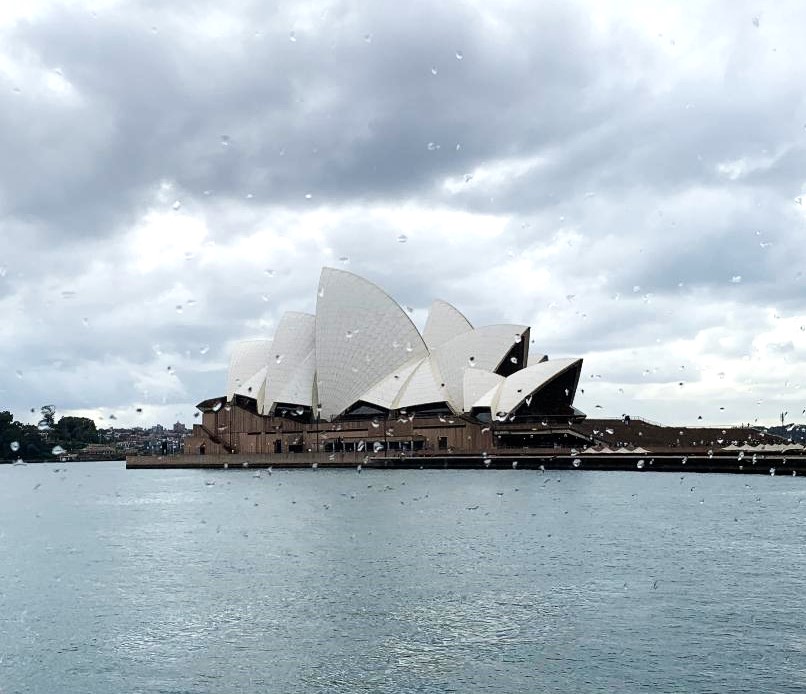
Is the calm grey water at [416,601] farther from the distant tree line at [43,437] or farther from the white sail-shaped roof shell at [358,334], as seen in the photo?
the distant tree line at [43,437]

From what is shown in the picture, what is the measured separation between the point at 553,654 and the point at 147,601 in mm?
9484

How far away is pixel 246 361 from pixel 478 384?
32.4 meters

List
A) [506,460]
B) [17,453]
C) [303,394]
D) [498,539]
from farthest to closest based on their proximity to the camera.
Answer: [17,453]
[303,394]
[506,460]
[498,539]

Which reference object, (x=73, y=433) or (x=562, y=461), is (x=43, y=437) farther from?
(x=562, y=461)

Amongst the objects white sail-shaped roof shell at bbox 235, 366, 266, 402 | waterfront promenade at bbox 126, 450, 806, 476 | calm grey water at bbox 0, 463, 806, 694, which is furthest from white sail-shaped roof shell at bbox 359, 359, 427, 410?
calm grey water at bbox 0, 463, 806, 694

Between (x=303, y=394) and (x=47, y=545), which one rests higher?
(x=303, y=394)

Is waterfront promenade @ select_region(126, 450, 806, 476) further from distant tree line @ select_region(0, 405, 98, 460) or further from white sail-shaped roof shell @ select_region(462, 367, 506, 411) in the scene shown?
distant tree line @ select_region(0, 405, 98, 460)

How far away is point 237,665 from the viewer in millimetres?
14117

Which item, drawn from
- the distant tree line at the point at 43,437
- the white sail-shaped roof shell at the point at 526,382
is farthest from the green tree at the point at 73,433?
the white sail-shaped roof shell at the point at 526,382

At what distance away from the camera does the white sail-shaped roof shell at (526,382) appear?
7106cm

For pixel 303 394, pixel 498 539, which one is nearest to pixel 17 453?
pixel 303 394

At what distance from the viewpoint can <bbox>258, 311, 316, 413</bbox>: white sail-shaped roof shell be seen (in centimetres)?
8625

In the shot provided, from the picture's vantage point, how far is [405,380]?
78062 mm

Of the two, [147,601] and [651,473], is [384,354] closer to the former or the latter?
[651,473]
